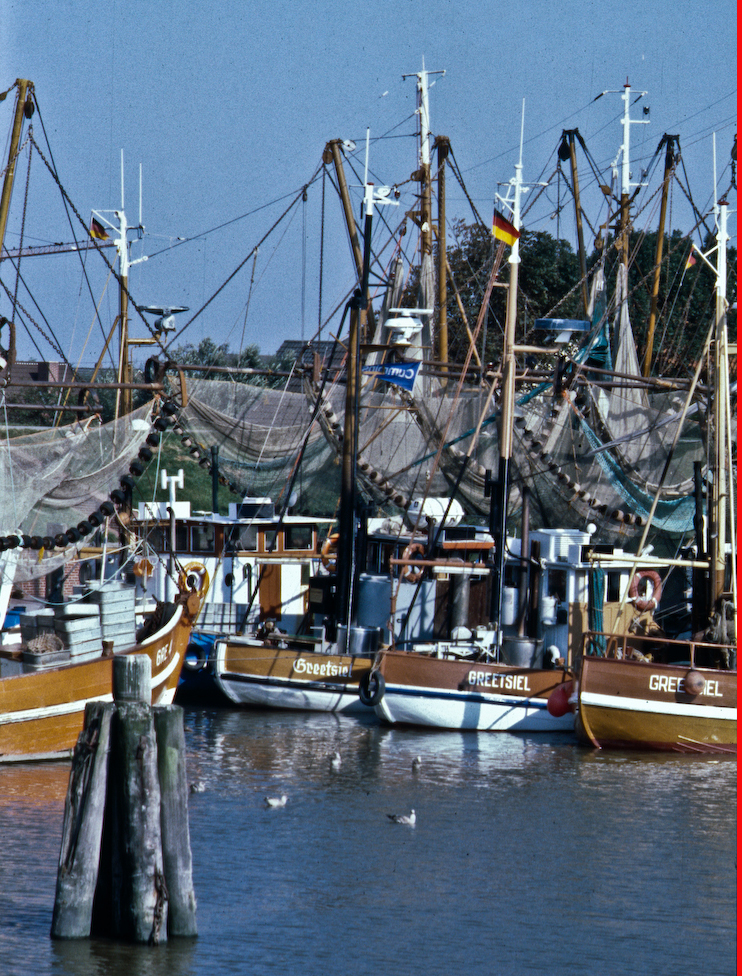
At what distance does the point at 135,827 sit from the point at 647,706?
12.7 metres

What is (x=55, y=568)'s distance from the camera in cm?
2128

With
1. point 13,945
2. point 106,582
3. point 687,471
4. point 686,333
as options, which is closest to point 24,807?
point 13,945

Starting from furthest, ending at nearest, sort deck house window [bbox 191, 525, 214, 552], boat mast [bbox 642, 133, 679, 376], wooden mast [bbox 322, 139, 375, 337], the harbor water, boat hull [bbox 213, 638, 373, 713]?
boat mast [bbox 642, 133, 679, 376]
wooden mast [bbox 322, 139, 375, 337]
deck house window [bbox 191, 525, 214, 552]
boat hull [bbox 213, 638, 373, 713]
the harbor water

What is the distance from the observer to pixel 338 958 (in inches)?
444

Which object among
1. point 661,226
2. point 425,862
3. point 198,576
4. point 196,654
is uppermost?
point 661,226

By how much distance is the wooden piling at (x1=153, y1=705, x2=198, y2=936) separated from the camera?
35.0 ft

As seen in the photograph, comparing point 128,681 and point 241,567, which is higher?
point 241,567

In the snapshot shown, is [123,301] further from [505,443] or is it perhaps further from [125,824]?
[125,824]

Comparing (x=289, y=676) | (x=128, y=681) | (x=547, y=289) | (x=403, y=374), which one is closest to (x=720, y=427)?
(x=403, y=374)

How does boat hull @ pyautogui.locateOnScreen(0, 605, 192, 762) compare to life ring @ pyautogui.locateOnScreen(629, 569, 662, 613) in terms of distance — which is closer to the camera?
boat hull @ pyautogui.locateOnScreen(0, 605, 192, 762)

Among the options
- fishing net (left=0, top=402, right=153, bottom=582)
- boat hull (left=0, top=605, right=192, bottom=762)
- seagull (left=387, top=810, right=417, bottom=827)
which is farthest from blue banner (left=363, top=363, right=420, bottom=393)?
seagull (left=387, top=810, right=417, bottom=827)

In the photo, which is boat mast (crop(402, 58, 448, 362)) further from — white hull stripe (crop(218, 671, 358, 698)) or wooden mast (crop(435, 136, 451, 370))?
white hull stripe (crop(218, 671, 358, 698))

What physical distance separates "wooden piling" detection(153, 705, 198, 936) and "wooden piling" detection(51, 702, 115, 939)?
0.44 meters

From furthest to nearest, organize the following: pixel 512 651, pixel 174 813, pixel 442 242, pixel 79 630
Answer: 1. pixel 442 242
2. pixel 512 651
3. pixel 79 630
4. pixel 174 813
